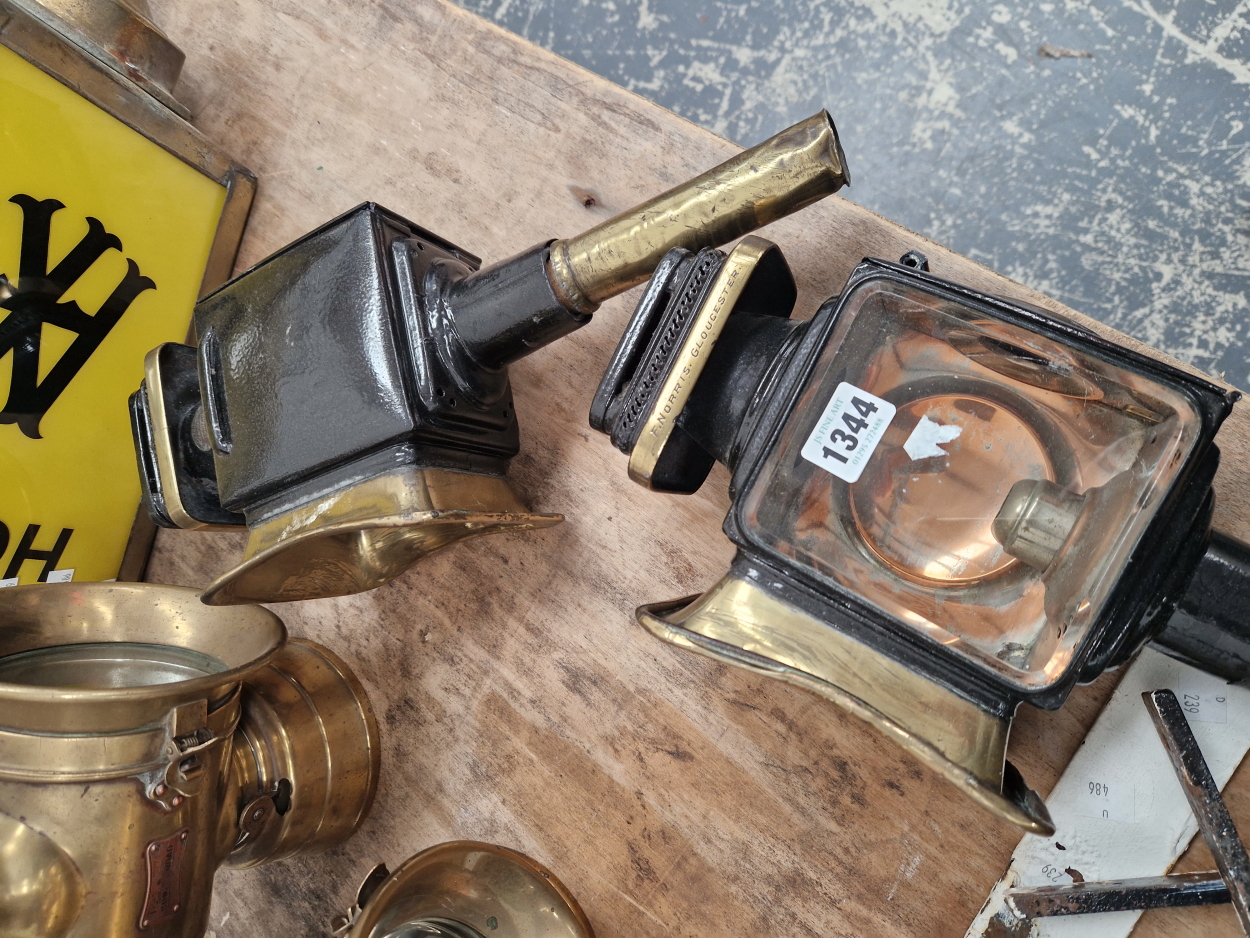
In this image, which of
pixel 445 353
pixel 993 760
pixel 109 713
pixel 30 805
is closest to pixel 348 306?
pixel 445 353

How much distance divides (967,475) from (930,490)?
3 centimetres

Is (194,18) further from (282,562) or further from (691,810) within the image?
(691,810)

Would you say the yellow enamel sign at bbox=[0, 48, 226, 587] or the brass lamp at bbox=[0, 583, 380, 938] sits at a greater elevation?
the yellow enamel sign at bbox=[0, 48, 226, 587]

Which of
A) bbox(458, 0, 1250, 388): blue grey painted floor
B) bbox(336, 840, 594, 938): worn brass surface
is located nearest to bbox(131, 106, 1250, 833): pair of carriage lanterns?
bbox(336, 840, 594, 938): worn brass surface

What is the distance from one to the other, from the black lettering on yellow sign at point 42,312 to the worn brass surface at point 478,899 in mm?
698

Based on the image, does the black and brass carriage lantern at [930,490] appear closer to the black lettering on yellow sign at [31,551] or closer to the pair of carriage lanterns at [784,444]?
the pair of carriage lanterns at [784,444]

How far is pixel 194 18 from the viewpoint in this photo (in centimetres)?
109

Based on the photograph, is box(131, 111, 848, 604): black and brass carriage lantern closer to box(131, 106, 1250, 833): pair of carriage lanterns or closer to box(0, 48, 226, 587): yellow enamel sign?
box(131, 106, 1250, 833): pair of carriage lanterns

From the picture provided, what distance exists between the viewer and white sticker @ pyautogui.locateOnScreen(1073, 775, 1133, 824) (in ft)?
2.38

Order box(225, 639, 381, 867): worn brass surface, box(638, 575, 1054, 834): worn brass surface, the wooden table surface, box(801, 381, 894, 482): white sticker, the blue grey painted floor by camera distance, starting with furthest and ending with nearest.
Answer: the blue grey painted floor < box(225, 639, 381, 867): worn brass surface < the wooden table surface < box(801, 381, 894, 482): white sticker < box(638, 575, 1054, 834): worn brass surface

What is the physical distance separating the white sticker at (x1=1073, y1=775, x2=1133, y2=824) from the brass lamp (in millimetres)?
763

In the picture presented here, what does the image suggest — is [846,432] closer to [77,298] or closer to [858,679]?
[858,679]

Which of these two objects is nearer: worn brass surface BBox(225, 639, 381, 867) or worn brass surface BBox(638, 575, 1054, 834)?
worn brass surface BBox(638, 575, 1054, 834)

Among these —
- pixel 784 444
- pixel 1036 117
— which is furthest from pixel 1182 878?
pixel 1036 117
